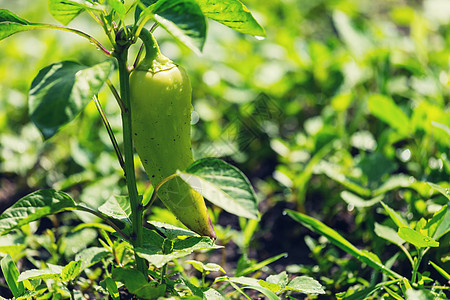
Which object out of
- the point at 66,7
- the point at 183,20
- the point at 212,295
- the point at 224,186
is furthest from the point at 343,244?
the point at 66,7

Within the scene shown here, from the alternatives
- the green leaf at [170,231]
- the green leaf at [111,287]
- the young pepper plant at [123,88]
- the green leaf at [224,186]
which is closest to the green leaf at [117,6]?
the young pepper plant at [123,88]

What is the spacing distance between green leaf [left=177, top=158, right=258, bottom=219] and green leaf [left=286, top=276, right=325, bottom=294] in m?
0.32

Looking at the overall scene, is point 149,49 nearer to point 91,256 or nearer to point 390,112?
Result: point 91,256

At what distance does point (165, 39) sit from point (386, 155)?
1467mm

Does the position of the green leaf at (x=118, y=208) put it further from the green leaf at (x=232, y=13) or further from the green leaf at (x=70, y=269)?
the green leaf at (x=232, y=13)

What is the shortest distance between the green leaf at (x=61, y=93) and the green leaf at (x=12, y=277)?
1.67ft

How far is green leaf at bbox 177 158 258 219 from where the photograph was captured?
82 cm

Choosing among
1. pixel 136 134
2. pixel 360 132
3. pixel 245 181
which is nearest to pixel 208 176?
pixel 245 181

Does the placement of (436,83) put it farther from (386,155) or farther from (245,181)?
(245,181)

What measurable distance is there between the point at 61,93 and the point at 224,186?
312mm

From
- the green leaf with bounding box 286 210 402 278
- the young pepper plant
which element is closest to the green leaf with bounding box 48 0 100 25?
the young pepper plant

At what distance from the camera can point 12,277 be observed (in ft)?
3.58

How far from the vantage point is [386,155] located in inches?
65.1

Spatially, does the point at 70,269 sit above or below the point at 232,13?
below
